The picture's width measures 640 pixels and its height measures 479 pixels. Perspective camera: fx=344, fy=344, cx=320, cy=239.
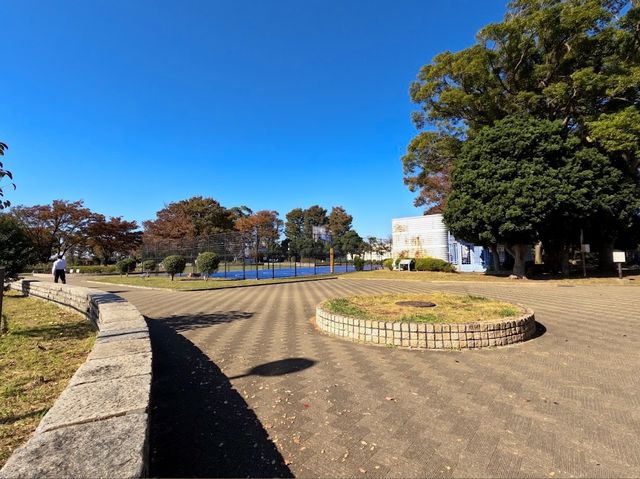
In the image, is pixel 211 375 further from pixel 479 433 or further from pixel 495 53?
pixel 495 53

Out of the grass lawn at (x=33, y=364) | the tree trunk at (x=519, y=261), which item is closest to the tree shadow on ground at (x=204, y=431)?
the grass lawn at (x=33, y=364)

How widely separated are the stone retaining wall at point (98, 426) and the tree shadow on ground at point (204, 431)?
0.48 metres

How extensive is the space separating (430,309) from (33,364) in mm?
6167

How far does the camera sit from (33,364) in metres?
4.30

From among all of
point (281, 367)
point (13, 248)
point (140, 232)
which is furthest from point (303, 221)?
point (281, 367)

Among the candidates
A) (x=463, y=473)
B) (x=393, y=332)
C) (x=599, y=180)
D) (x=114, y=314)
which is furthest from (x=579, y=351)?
(x=599, y=180)

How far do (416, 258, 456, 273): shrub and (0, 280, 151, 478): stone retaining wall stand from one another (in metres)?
24.3

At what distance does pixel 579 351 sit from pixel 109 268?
122 ft

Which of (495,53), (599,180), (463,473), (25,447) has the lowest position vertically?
(463,473)

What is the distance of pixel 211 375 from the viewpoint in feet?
13.5

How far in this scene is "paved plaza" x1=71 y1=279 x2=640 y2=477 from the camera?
7.76ft

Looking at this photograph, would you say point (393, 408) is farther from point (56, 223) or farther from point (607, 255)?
point (56, 223)

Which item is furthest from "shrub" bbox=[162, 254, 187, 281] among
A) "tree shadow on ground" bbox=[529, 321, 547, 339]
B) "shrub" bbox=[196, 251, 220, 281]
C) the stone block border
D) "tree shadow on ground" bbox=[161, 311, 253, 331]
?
"tree shadow on ground" bbox=[529, 321, 547, 339]

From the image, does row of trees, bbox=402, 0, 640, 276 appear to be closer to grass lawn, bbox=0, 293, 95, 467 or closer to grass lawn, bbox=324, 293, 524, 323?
grass lawn, bbox=324, 293, 524, 323
